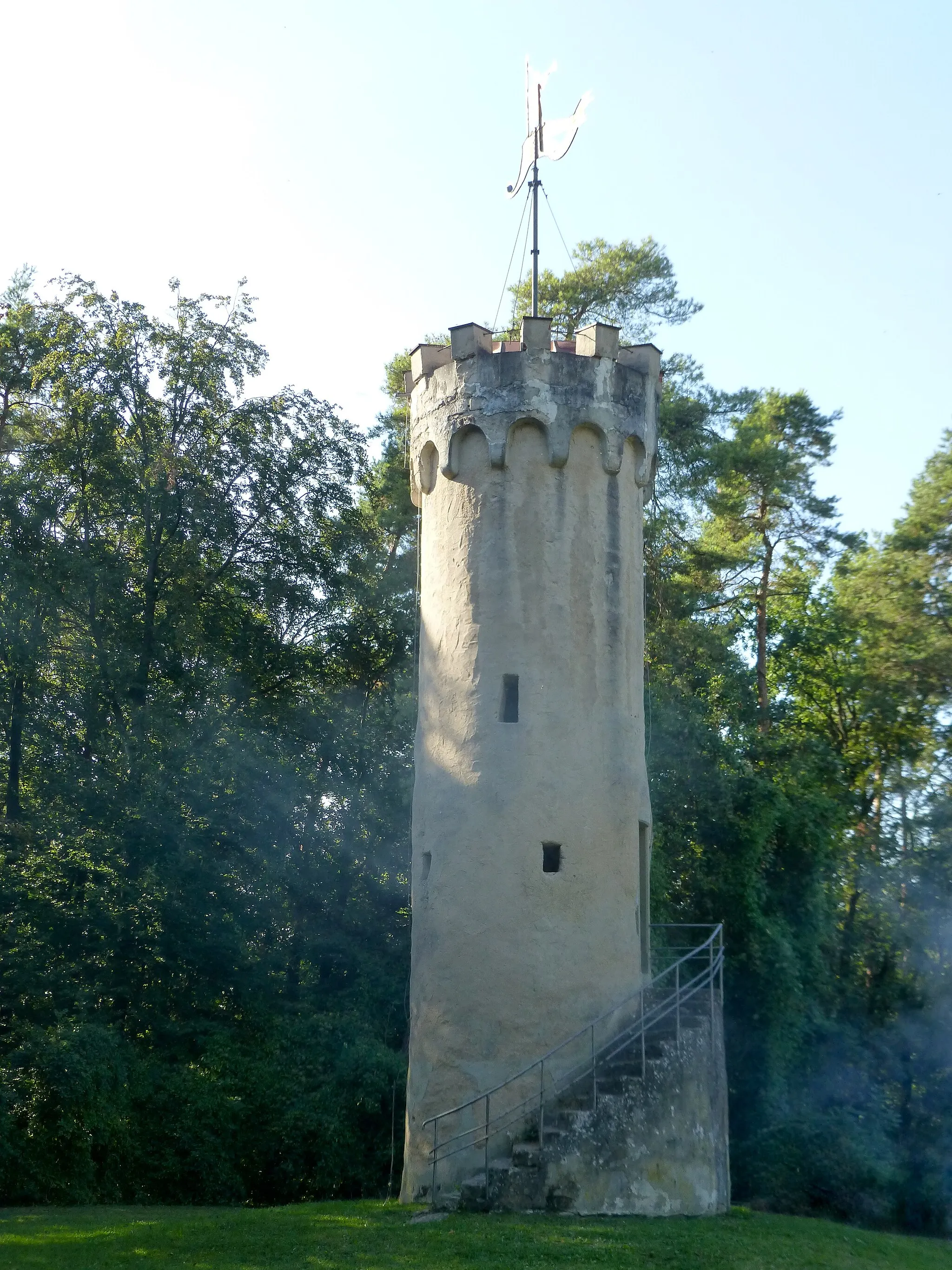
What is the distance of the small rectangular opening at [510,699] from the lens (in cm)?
1573

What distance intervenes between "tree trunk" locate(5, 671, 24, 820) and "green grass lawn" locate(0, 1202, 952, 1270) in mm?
9079

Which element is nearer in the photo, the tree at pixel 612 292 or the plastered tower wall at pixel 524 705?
the plastered tower wall at pixel 524 705

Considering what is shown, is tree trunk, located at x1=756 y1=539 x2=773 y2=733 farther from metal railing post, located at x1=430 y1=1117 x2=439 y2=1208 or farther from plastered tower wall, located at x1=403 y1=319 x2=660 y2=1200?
metal railing post, located at x1=430 y1=1117 x2=439 y2=1208

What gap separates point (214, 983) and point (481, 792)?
8.33m

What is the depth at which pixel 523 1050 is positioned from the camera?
47.6 ft

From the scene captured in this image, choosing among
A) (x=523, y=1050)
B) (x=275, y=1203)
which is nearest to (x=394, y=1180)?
(x=275, y=1203)

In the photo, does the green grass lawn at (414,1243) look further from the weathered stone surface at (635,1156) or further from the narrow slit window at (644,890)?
the narrow slit window at (644,890)

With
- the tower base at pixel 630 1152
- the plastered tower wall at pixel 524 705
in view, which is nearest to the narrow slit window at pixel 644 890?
the plastered tower wall at pixel 524 705

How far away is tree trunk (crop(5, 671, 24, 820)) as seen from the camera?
23312mm

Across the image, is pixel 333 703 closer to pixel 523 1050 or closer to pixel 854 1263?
pixel 523 1050

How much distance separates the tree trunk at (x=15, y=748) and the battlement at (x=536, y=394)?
9.97 meters

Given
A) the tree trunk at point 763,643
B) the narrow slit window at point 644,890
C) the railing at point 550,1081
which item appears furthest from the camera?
the tree trunk at point 763,643

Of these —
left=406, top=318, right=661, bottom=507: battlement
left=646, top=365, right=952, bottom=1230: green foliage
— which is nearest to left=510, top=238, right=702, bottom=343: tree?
left=646, top=365, right=952, bottom=1230: green foliage

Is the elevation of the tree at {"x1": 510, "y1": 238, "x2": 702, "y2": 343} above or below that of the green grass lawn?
above
